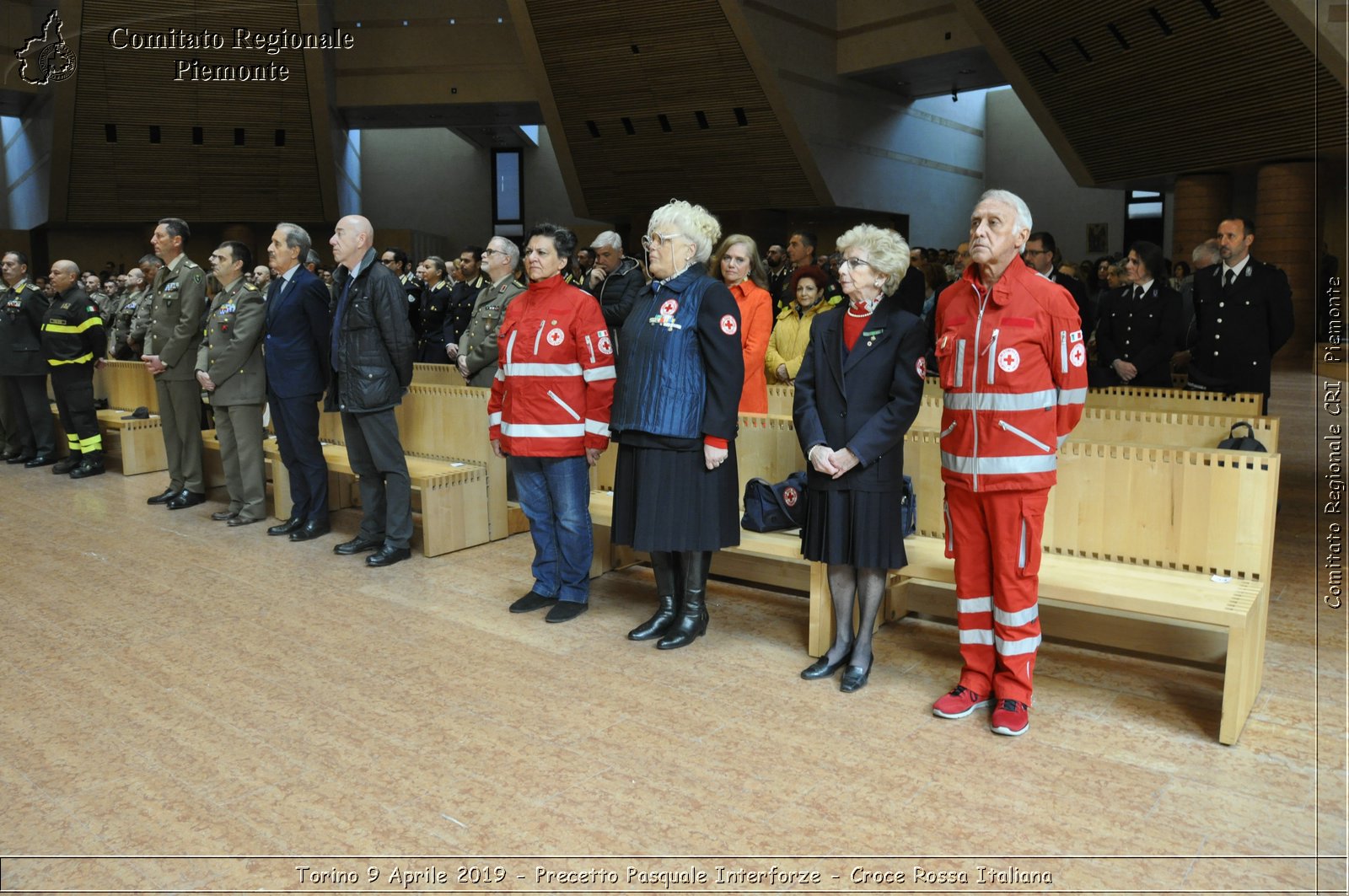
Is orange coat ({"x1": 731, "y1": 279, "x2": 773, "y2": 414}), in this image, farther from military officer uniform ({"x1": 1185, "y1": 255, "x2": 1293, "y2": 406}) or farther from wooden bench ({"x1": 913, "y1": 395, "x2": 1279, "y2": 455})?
military officer uniform ({"x1": 1185, "y1": 255, "x2": 1293, "y2": 406})

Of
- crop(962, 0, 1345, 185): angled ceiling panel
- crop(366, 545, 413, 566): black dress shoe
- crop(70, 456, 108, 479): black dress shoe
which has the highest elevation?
crop(962, 0, 1345, 185): angled ceiling panel

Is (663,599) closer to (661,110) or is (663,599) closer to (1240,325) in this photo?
(1240,325)

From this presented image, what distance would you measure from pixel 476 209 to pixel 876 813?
74.4 feet

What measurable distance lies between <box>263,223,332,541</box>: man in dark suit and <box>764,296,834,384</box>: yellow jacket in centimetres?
242

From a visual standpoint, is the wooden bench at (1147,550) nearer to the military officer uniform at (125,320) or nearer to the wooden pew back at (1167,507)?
the wooden pew back at (1167,507)

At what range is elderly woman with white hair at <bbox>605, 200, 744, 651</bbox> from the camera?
3602 millimetres

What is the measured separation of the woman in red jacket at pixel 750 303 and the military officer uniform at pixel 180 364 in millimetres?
3296

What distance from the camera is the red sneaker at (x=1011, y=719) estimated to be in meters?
3.03

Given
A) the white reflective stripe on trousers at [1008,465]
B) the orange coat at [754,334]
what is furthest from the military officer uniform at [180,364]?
the white reflective stripe on trousers at [1008,465]

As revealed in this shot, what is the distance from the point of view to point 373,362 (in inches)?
195

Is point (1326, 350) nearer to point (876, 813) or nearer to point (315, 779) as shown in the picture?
point (876, 813)

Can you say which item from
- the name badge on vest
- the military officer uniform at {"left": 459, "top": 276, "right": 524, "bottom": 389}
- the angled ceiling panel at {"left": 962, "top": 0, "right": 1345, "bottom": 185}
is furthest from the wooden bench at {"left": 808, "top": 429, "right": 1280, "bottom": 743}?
the angled ceiling panel at {"left": 962, "top": 0, "right": 1345, "bottom": 185}

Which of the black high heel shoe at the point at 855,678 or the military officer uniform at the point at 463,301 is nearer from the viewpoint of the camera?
the black high heel shoe at the point at 855,678

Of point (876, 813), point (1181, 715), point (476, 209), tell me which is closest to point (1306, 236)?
point (1181, 715)
